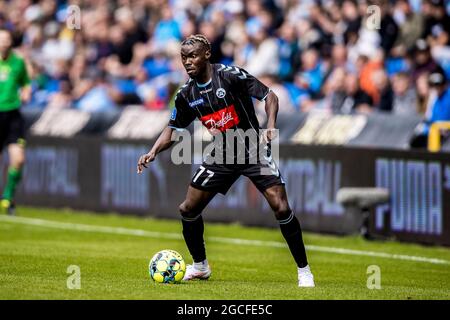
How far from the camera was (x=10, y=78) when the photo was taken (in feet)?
60.7

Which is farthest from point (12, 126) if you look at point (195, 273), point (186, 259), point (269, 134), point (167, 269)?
point (269, 134)

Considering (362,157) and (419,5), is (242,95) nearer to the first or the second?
(362,157)

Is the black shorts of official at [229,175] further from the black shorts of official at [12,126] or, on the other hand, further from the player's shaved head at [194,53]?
the black shorts of official at [12,126]

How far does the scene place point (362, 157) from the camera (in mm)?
17406

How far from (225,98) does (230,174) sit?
0.79 meters

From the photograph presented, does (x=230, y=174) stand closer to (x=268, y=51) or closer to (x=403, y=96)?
(x=403, y=96)

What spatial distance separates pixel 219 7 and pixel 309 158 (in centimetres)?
746

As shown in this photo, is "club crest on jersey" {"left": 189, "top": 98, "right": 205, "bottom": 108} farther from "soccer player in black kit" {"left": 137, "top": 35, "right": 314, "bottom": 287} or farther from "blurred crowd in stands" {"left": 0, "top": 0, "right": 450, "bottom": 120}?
"blurred crowd in stands" {"left": 0, "top": 0, "right": 450, "bottom": 120}

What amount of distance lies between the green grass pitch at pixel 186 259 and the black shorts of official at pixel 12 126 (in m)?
1.42

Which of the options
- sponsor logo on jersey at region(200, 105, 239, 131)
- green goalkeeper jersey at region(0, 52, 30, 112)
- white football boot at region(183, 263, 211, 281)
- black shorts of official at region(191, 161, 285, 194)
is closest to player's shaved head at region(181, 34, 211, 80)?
sponsor logo on jersey at region(200, 105, 239, 131)

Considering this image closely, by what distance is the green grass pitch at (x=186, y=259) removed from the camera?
34.0 ft

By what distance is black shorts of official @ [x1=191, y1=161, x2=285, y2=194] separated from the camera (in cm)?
1116
